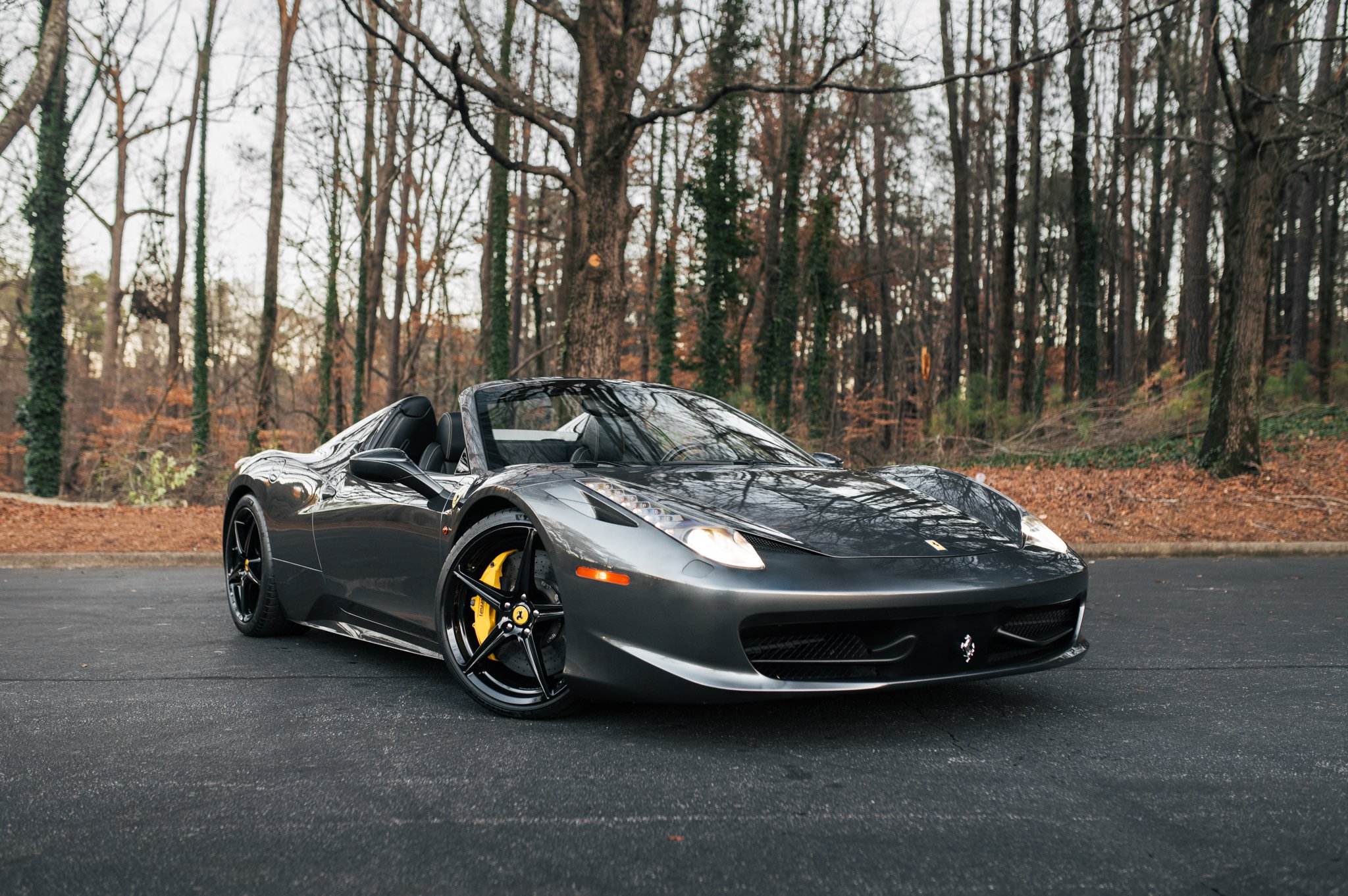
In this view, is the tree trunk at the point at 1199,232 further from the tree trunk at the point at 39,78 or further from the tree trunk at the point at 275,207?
the tree trunk at the point at 275,207

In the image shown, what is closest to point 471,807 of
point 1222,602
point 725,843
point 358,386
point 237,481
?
point 725,843

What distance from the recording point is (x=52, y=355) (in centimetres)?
1764

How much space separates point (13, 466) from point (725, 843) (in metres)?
39.7

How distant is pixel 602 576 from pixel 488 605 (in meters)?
0.69

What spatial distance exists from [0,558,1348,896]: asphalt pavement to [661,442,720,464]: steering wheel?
101 centimetres

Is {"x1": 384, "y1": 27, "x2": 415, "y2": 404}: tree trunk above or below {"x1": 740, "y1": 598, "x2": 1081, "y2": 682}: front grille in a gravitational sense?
above

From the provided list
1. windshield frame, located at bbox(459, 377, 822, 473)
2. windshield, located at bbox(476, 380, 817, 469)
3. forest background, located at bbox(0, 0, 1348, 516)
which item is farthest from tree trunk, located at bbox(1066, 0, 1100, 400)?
windshield, located at bbox(476, 380, 817, 469)

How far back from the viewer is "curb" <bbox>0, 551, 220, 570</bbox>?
931cm

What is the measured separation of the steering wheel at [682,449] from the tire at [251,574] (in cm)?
223

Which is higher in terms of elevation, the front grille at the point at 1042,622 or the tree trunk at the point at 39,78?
the tree trunk at the point at 39,78

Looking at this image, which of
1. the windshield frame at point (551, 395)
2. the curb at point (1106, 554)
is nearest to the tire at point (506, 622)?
the windshield frame at point (551, 395)

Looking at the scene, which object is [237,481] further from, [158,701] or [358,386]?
[358,386]

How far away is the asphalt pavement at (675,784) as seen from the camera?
218 cm

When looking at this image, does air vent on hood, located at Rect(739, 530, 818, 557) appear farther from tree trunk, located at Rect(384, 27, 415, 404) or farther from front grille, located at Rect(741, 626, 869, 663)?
tree trunk, located at Rect(384, 27, 415, 404)
